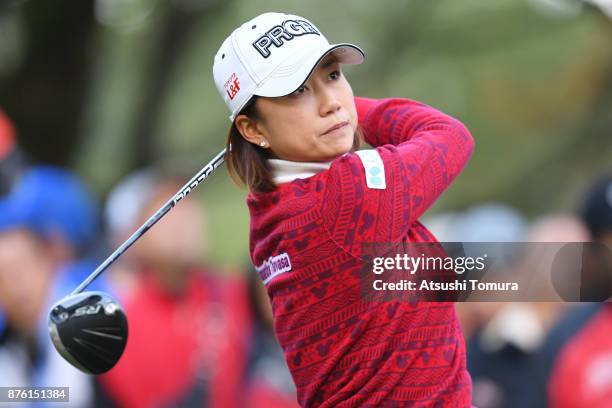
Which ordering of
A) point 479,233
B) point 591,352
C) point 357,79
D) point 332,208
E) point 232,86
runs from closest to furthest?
point 332,208 → point 232,86 → point 591,352 → point 479,233 → point 357,79

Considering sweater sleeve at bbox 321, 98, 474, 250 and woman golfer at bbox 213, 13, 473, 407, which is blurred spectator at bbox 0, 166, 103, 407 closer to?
woman golfer at bbox 213, 13, 473, 407

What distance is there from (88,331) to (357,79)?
6537 millimetres

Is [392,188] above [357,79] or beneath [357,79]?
above

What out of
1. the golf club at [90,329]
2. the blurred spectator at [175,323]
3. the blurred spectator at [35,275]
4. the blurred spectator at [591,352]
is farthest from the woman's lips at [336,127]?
the blurred spectator at [35,275]

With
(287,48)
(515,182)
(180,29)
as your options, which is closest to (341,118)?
(287,48)

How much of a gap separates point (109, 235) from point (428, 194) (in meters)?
3.53

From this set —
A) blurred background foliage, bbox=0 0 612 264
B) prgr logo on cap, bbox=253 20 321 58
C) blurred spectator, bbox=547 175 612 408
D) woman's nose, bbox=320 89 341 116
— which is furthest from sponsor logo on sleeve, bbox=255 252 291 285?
blurred background foliage, bbox=0 0 612 264

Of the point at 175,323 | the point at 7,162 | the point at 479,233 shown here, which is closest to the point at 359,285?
the point at 175,323

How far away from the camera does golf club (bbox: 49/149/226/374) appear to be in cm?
330

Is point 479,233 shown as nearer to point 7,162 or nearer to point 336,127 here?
point 7,162

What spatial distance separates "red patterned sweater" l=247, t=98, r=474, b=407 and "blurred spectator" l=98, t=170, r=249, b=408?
2300 mm

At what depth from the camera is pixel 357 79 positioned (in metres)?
9.59

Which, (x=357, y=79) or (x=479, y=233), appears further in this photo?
(x=357, y=79)

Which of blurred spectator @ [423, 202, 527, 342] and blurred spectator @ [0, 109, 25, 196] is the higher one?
blurred spectator @ [0, 109, 25, 196]
